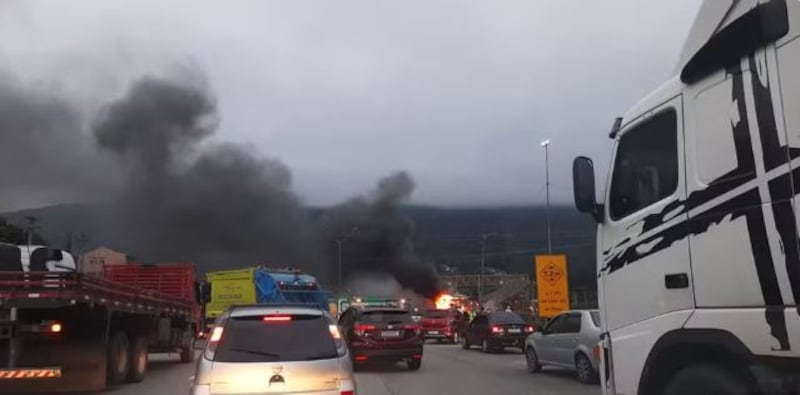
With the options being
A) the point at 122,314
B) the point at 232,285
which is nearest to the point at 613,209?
the point at 122,314

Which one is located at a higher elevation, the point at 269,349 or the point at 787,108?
the point at 787,108

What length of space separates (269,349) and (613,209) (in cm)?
318

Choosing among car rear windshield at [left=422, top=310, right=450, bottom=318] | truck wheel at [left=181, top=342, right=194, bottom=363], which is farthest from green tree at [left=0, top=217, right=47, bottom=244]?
truck wheel at [left=181, top=342, right=194, bottom=363]

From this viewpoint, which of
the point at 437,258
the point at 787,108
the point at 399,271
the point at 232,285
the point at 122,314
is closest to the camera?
the point at 787,108

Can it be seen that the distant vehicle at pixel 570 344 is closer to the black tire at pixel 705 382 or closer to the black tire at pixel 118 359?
the black tire at pixel 705 382

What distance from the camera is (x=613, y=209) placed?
5934 millimetres

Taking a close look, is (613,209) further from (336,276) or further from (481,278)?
(481,278)

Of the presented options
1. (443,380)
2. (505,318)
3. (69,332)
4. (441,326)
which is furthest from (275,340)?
(441,326)

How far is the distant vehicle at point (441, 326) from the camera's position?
31.3 m

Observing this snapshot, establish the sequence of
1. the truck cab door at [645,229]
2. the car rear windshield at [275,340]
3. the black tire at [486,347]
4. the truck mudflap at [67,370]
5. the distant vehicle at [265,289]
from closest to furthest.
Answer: the truck cab door at [645,229]
the car rear windshield at [275,340]
the truck mudflap at [67,370]
the black tire at [486,347]
the distant vehicle at [265,289]

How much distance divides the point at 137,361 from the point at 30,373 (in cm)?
335

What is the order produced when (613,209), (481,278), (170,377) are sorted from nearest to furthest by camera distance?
(613,209)
(170,377)
(481,278)

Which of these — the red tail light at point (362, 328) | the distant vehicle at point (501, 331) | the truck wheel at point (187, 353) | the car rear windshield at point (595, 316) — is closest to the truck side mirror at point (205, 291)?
the truck wheel at point (187, 353)

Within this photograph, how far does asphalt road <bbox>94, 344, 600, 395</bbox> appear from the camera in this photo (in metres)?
12.6
